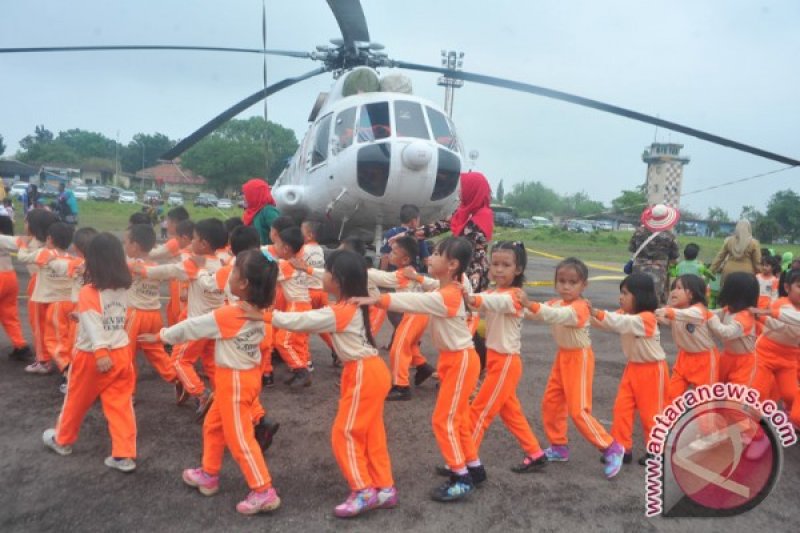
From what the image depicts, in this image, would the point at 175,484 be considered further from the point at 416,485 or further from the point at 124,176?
the point at 124,176

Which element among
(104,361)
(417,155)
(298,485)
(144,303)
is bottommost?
(298,485)

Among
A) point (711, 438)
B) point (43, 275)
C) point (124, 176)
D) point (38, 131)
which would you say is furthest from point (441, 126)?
point (38, 131)

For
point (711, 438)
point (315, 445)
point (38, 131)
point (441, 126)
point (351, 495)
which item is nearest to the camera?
point (351, 495)

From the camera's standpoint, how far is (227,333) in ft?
10.1

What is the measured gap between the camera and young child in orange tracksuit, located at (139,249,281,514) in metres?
3.05

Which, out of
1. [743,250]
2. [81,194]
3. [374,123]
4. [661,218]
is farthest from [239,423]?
[81,194]

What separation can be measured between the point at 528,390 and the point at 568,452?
1318mm

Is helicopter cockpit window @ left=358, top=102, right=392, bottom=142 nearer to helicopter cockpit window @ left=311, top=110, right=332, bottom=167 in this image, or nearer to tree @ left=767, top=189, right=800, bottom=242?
helicopter cockpit window @ left=311, top=110, right=332, bottom=167

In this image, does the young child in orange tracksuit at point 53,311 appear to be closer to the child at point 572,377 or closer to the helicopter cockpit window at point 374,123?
the child at point 572,377

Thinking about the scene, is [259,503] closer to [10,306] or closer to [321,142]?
[10,306]

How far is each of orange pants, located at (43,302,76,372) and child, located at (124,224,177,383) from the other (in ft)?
2.37

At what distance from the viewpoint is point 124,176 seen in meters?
87.9

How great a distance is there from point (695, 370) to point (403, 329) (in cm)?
223

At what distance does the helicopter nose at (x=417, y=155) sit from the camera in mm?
8172
